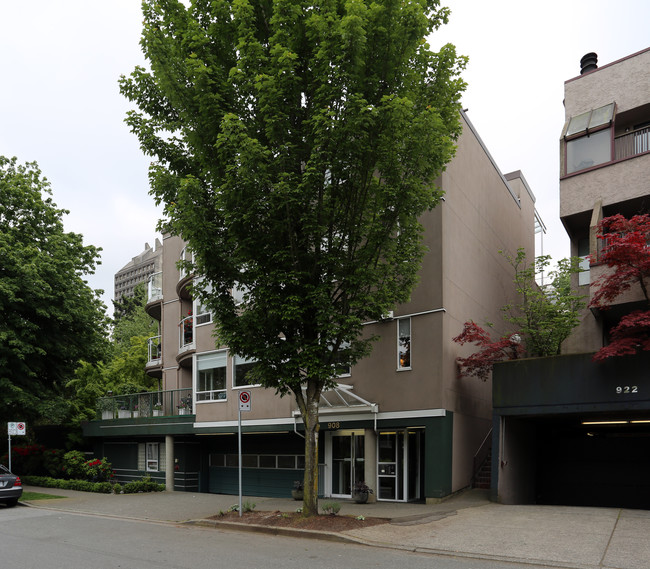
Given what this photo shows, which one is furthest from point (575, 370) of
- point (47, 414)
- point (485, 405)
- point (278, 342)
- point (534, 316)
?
point (47, 414)

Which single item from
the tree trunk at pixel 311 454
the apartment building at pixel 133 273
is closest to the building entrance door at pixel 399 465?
the tree trunk at pixel 311 454

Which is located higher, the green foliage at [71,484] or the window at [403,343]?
the window at [403,343]

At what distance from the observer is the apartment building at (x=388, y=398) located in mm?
18047

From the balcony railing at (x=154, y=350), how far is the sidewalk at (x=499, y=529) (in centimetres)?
1267

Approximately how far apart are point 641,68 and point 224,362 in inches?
637

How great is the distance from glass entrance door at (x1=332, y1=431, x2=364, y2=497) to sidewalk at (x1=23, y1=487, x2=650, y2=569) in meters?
1.79

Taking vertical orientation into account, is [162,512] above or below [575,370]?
below

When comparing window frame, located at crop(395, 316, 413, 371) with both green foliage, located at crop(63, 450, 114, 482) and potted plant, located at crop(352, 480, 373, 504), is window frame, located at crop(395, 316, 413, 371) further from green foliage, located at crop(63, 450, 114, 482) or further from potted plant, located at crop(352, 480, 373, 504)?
green foliage, located at crop(63, 450, 114, 482)

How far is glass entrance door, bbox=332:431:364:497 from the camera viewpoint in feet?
64.7

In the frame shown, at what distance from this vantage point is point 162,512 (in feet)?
58.3

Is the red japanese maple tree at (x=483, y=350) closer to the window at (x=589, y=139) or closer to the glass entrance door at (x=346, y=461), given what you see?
the glass entrance door at (x=346, y=461)

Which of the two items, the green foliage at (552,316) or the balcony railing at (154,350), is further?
the balcony railing at (154,350)

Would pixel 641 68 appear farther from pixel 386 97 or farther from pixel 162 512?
pixel 162 512

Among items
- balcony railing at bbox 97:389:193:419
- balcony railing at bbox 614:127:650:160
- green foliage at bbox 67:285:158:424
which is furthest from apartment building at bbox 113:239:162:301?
balcony railing at bbox 614:127:650:160
